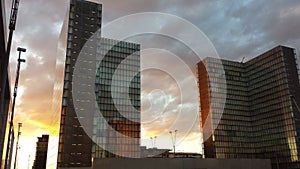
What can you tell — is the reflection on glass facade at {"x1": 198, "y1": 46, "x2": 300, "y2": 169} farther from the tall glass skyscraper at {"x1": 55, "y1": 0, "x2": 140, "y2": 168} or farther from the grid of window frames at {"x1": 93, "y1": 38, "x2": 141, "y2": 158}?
the tall glass skyscraper at {"x1": 55, "y1": 0, "x2": 140, "y2": 168}

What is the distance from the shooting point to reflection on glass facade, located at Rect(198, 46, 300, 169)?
133m

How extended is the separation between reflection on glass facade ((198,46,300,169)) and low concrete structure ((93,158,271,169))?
298 ft

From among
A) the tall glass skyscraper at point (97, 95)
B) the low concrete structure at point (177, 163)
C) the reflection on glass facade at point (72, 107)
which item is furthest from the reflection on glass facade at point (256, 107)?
the low concrete structure at point (177, 163)

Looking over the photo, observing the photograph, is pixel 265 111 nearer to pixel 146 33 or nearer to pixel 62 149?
pixel 62 149

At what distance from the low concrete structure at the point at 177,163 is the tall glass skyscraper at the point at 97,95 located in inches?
2330

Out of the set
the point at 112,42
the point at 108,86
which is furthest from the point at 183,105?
the point at 112,42

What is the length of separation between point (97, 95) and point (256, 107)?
8258cm

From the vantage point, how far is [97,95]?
122000 millimetres

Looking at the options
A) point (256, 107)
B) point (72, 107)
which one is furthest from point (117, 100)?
point (256, 107)

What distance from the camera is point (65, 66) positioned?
107312 millimetres

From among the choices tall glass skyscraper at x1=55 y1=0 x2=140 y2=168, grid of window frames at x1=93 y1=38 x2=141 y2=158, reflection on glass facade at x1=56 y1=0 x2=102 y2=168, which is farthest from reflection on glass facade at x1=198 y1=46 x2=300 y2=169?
reflection on glass facade at x1=56 y1=0 x2=102 y2=168

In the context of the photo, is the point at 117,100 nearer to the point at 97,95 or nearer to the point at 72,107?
the point at 97,95

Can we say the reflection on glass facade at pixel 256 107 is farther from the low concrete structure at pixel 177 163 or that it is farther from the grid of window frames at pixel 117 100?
the low concrete structure at pixel 177 163

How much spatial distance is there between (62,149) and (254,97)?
101 meters
